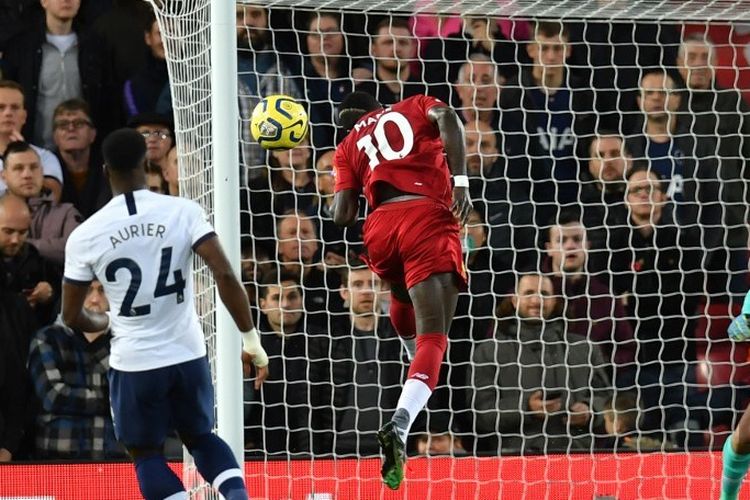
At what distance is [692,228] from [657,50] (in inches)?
49.5

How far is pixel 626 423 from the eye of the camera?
9.70 meters

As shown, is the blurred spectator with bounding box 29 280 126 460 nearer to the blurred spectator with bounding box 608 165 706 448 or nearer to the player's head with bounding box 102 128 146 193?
the player's head with bounding box 102 128 146 193

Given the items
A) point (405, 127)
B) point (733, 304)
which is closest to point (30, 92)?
point (405, 127)

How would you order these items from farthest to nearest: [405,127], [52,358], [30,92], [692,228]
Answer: [692,228], [30,92], [52,358], [405,127]

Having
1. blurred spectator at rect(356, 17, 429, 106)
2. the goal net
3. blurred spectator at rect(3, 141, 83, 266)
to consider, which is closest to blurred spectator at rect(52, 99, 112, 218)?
blurred spectator at rect(3, 141, 83, 266)

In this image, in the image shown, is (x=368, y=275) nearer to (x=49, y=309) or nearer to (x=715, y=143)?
(x=49, y=309)

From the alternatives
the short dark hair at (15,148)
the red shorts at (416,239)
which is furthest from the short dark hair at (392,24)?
the red shorts at (416,239)

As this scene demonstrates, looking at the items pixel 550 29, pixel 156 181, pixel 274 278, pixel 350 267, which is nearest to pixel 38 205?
pixel 156 181

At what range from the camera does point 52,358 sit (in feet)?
29.2

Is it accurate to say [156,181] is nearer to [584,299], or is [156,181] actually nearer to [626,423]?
[584,299]

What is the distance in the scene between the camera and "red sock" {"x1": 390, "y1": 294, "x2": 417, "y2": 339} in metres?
7.83

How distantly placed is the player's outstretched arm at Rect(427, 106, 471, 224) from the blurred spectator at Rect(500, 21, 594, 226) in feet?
9.06

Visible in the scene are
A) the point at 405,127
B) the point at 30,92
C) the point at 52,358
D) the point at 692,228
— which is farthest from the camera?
the point at 692,228

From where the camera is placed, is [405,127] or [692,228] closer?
[405,127]
